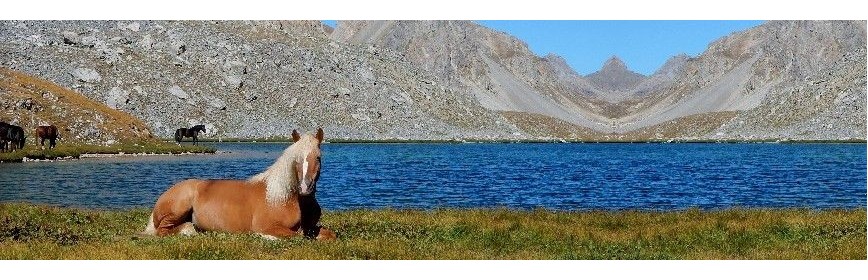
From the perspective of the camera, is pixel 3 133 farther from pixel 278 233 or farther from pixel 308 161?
pixel 308 161

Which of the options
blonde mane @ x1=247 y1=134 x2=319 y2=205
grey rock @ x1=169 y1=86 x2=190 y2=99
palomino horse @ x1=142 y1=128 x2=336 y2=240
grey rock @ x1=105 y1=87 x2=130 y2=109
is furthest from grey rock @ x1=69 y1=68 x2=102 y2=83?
blonde mane @ x1=247 y1=134 x2=319 y2=205

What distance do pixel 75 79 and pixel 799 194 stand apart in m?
158

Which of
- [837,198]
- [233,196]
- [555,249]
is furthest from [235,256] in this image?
[837,198]

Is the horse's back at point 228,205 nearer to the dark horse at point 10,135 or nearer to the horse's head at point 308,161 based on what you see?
the horse's head at point 308,161

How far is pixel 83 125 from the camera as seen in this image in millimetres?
109500

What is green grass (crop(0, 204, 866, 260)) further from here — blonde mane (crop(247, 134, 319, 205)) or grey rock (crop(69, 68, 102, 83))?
grey rock (crop(69, 68, 102, 83))

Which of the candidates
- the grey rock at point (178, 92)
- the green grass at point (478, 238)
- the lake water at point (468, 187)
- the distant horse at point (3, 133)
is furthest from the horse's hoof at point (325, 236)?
the grey rock at point (178, 92)

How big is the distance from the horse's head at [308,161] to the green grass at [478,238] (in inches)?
50.0

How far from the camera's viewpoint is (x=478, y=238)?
2222cm

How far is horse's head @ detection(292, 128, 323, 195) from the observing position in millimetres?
18425

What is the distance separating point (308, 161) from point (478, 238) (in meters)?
5.54

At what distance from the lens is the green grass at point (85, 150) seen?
269 feet

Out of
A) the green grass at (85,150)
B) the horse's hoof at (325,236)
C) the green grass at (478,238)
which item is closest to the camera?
the green grass at (478,238)
